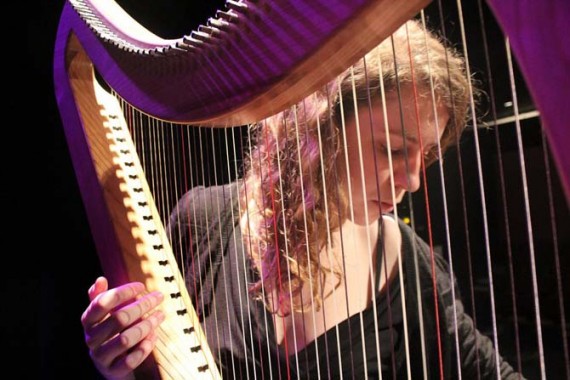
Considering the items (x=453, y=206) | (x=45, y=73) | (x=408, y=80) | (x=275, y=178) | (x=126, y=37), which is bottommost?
(x=453, y=206)

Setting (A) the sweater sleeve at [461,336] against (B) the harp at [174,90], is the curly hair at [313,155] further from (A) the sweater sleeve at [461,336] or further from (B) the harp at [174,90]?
(A) the sweater sleeve at [461,336]

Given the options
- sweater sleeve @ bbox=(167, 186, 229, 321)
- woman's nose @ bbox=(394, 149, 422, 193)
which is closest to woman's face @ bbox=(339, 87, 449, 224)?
woman's nose @ bbox=(394, 149, 422, 193)

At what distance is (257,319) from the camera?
1.01m

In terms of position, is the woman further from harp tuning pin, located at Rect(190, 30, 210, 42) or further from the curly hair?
harp tuning pin, located at Rect(190, 30, 210, 42)

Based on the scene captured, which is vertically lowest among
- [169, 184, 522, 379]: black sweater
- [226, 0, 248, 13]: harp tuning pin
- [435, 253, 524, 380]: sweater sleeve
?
[435, 253, 524, 380]: sweater sleeve

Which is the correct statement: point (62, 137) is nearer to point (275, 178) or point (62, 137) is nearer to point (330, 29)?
point (275, 178)

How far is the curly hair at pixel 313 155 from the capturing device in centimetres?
71

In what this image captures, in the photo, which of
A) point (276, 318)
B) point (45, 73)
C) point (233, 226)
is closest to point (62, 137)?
point (45, 73)

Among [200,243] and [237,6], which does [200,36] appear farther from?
[200,243]

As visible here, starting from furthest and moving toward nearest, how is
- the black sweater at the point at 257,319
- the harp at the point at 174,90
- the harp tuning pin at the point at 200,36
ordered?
the black sweater at the point at 257,319
the harp tuning pin at the point at 200,36
the harp at the point at 174,90

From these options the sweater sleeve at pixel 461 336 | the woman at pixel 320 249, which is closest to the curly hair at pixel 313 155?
the woman at pixel 320 249

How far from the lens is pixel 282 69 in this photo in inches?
18.3

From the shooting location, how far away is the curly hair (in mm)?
714

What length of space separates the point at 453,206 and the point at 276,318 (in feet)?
3.11
